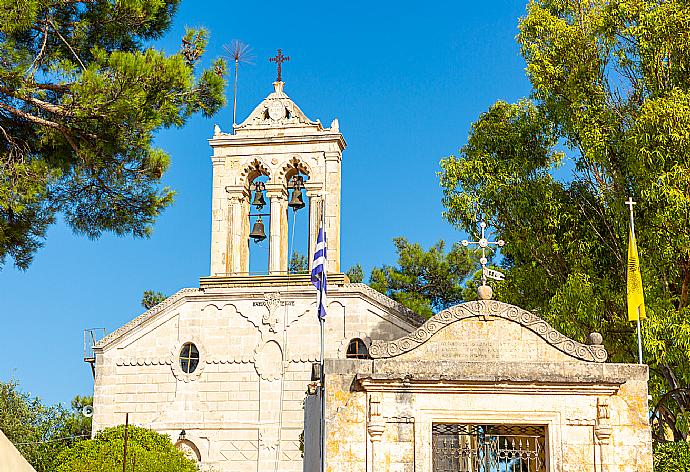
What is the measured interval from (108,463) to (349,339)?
7.97 m

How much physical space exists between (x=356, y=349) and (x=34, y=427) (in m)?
11.2

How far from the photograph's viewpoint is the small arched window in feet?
99.0

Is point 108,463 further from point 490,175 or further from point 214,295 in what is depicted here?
point 490,175

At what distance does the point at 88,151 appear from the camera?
15.0 metres

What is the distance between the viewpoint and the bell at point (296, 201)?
30.5m

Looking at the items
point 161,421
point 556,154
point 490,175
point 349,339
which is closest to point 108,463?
point 161,421

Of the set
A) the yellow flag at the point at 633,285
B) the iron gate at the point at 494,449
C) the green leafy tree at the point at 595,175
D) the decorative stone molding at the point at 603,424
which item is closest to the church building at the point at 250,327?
the green leafy tree at the point at 595,175

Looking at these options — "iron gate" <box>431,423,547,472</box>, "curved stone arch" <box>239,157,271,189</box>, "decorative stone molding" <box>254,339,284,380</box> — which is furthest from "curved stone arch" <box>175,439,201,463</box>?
"iron gate" <box>431,423,547,472</box>

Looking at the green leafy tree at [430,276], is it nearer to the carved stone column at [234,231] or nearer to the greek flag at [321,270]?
the carved stone column at [234,231]

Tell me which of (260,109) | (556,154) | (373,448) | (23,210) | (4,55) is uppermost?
(260,109)

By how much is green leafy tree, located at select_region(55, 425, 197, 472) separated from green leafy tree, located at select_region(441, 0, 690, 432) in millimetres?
9021

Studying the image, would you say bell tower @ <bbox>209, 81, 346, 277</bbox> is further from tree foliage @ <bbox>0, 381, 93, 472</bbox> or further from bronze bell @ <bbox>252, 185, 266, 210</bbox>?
tree foliage @ <bbox>0, 381, 93, 472</bbox>

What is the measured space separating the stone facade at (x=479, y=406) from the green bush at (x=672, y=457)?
3888 millimetres

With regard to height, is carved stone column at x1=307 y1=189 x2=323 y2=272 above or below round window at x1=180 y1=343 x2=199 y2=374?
above
